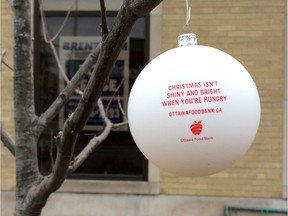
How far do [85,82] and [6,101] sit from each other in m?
1.06

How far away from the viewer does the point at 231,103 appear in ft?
5.45

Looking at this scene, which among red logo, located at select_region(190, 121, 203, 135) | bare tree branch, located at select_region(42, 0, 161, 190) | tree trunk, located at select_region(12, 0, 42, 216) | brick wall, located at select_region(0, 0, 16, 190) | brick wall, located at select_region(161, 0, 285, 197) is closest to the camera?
red logo, located at select_region(190, 121, 203, 135)

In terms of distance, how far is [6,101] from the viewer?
606 cm

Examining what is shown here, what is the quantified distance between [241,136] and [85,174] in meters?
4.58

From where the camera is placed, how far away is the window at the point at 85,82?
604 cm

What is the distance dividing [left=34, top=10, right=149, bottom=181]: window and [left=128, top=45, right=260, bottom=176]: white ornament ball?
4.22m

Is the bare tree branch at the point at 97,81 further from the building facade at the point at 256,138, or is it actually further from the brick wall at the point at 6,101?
the brick wall at the point at 6,101

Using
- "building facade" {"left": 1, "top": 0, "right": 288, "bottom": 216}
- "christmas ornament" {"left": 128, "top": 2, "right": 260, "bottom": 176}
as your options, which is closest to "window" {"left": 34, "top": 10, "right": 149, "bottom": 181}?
"building facade" {"left": 1, "top": 0, "right": 288, "bottom": 216}

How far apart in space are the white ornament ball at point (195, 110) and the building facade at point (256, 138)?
13.3ft

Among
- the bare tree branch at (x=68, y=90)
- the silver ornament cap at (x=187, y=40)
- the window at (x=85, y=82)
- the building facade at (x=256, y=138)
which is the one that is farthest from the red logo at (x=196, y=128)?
the window at (x=85, y=82)

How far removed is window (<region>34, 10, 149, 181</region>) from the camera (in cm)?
604

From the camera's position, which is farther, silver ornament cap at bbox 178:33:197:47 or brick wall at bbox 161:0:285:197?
brick wall at bbox 161:0:285:197

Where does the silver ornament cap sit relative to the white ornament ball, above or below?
above

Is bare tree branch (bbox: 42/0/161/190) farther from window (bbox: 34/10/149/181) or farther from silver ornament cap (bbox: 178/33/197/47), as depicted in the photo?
window (bbox: 34/10/149/181)
